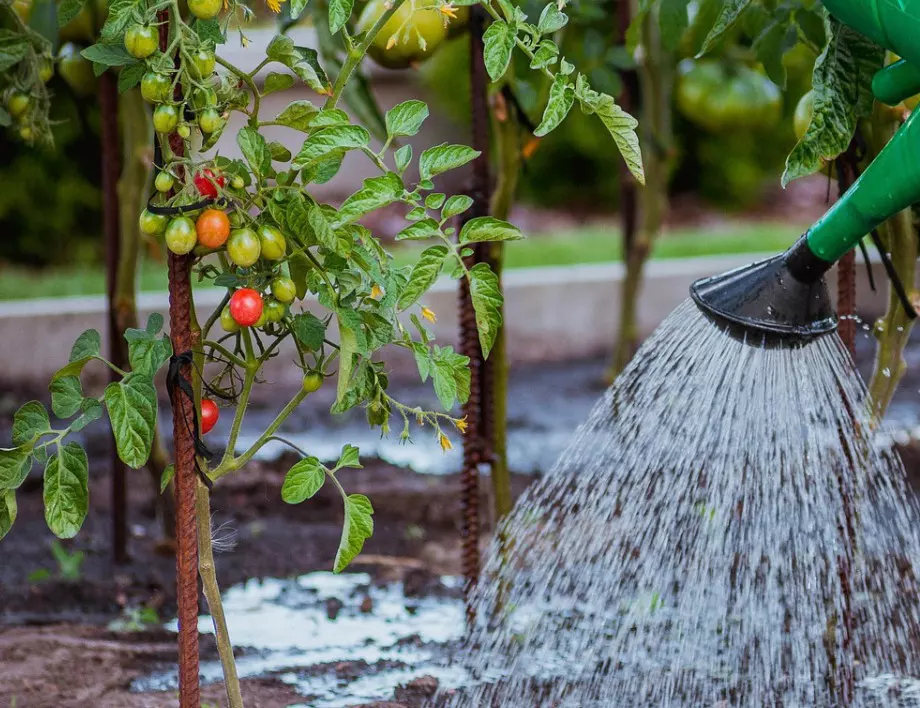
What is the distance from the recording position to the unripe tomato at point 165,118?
1146mm

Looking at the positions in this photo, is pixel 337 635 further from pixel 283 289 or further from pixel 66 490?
pixel 283 289

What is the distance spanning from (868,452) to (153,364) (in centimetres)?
114

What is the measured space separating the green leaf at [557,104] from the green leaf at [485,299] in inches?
6.7

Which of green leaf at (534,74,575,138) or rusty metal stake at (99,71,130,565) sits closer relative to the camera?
green leaf at (534,74,575,138)

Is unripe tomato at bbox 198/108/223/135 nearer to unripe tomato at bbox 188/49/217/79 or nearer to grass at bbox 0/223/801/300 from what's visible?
unripe tomato at bbox 188/49/217/79

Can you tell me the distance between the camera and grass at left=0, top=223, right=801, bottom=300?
4.50 metres

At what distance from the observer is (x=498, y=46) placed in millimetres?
1211

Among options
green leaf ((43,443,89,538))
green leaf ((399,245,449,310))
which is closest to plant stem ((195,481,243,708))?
green leaf ((43,443,89,538))

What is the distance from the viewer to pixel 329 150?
1185mm

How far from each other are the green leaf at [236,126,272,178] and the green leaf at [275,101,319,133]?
0.09 metres

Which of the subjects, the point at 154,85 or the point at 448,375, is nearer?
the point at 154,85

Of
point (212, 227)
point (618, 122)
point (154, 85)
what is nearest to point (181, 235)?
point (212, 227)

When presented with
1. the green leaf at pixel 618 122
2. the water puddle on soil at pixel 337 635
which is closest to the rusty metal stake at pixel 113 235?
the water puddle on soil at pixel 337 635

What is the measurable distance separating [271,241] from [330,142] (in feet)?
0.40
